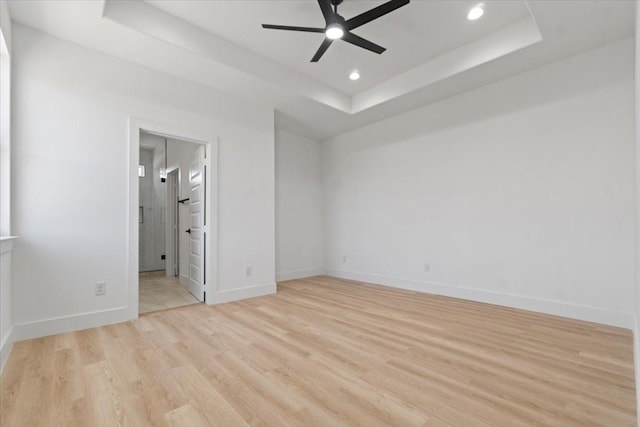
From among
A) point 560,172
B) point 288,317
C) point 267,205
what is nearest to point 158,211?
point 267,205

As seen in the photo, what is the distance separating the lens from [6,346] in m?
2.24

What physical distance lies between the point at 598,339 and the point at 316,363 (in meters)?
2.43

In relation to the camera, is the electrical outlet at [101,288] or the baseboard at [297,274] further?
the baseboard at [297,274]

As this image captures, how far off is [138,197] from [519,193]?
4.42 meters

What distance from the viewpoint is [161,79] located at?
3.46 meters

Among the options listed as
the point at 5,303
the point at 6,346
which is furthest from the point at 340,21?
the point at 6,346

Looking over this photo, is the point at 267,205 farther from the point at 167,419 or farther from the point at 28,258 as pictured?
the point at 167,419

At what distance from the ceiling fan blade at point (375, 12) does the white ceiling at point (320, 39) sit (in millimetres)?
313

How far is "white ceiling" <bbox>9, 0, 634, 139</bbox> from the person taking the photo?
8.73ft

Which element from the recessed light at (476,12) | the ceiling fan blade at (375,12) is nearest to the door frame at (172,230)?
the ceiling fan blade at (375,12)

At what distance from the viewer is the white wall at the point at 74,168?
8.73 feet

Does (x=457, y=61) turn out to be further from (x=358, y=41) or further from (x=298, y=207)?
(x=298, y=207)

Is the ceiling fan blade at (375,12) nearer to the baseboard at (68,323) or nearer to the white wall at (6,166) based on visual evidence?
the white wall at (6,166)

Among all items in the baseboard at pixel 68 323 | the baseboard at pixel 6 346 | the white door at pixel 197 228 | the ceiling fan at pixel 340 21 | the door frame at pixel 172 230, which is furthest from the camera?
the door frame at pixel 172 230
